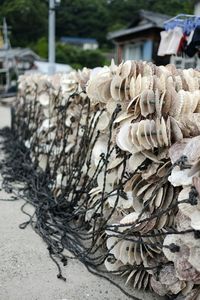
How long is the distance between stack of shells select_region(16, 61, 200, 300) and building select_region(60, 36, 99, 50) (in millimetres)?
62527

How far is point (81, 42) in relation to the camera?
6875cm

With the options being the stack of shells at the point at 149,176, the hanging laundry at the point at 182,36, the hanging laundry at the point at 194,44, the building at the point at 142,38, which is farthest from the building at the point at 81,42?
the stack of shells at the point at 149,176

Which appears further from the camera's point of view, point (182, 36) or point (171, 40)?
point (171, 40)

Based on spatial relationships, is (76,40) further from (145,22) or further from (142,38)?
(142,38)

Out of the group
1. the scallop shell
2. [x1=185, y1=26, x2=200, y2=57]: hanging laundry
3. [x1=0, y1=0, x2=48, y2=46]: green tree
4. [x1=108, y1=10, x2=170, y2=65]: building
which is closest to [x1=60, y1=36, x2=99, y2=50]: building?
[x1=0, y1=0, x2=48, y2=46]: green tree

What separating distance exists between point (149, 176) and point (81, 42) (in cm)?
6840

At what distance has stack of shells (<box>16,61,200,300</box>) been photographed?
230cm

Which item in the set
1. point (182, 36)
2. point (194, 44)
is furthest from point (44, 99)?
point (182, 36)

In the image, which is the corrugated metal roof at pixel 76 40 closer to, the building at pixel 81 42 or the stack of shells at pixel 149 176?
the building at pixel 81 42

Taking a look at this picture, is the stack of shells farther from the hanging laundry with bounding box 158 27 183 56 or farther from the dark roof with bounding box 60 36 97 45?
the dark roof with bounding box 60 36 97 45

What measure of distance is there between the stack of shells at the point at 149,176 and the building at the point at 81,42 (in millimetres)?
62527

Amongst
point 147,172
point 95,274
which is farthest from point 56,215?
point 147,172

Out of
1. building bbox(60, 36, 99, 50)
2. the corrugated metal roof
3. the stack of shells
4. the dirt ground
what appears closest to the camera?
the stack of shells

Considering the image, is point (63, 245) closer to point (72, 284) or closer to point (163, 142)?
point (72, 284)
